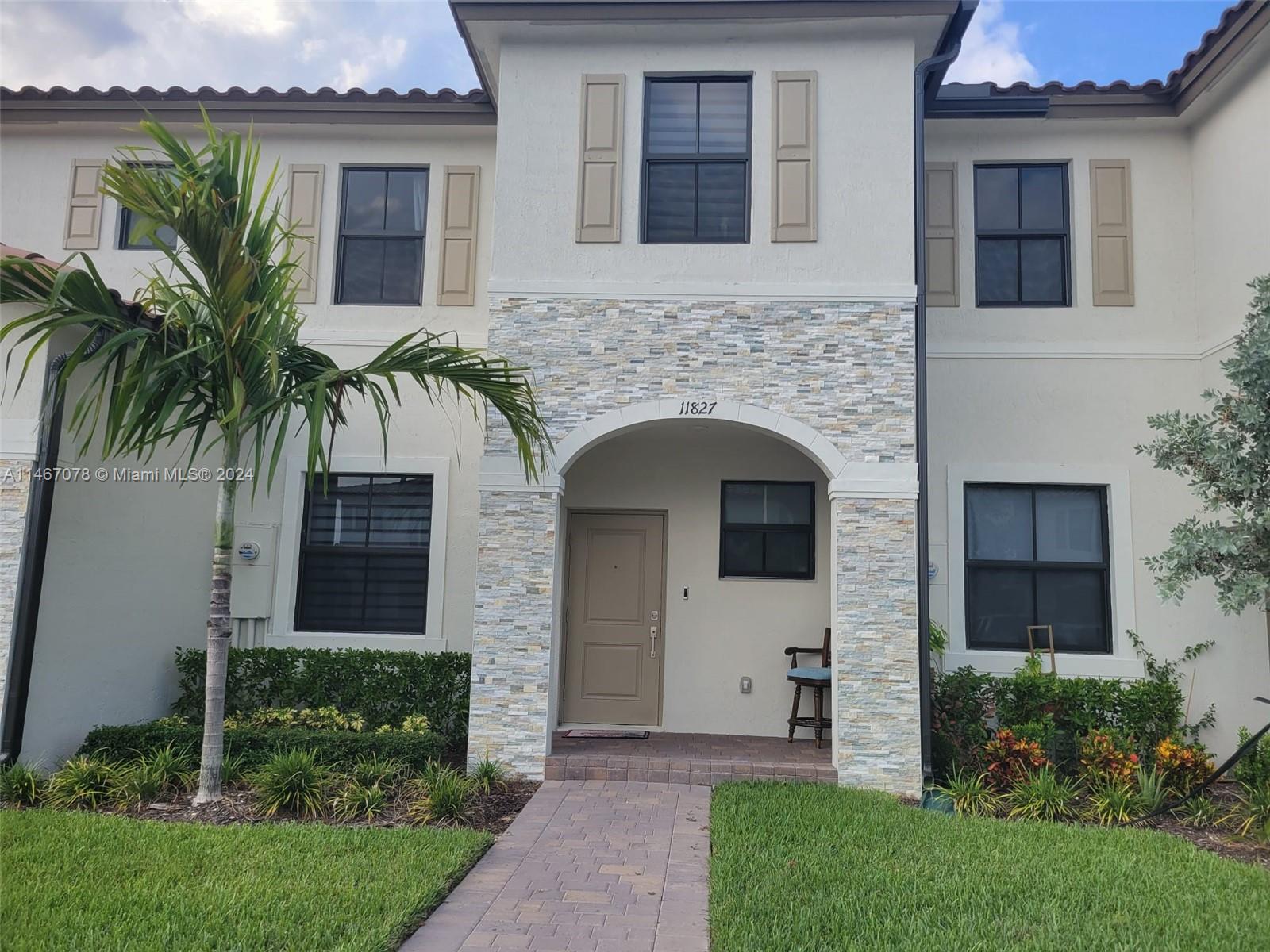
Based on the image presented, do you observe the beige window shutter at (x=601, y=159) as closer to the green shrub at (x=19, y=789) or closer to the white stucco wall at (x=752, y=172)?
the white stucco wall at (x=752, y=172)

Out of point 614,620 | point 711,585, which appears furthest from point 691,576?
point 614,620

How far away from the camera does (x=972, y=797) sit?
7.22m

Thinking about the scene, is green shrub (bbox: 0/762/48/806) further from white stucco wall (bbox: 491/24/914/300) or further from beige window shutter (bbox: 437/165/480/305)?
beige window shutter (bbox: 437/165/480/305)

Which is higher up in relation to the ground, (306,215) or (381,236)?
(306,215)

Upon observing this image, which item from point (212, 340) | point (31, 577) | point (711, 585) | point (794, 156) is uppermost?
point (794, 156)

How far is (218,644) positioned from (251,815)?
1202 millimetres

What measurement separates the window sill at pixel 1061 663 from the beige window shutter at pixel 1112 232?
3452 millimetres

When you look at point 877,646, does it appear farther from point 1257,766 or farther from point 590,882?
point 590,882

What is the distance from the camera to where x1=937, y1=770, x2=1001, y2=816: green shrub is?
281 inches

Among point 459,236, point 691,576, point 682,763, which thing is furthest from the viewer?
point 459,236

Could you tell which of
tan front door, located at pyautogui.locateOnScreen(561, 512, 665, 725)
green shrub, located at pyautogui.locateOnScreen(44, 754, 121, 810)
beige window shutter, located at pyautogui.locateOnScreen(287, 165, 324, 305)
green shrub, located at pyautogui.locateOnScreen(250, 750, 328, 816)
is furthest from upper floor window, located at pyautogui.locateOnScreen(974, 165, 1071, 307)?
green shrub, located at pyautogui.locateOnScreen(44, 754, 121, 810)

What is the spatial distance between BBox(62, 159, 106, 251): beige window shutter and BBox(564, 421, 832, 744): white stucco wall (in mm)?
5813

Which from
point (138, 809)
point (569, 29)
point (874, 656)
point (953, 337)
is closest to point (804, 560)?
point (874, 656)

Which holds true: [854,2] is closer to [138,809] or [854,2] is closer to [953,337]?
[953,337]
